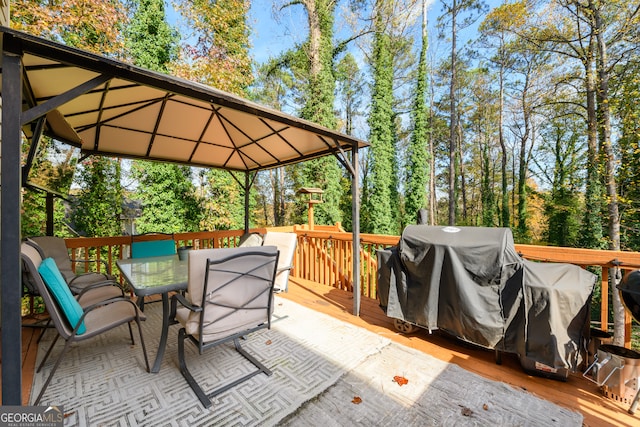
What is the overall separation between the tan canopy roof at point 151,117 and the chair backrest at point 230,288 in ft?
4.10

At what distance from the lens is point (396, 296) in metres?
2.77

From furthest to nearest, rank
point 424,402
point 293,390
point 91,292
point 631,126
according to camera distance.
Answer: point 631,126
point 91,292
point 293,390
point 424,402

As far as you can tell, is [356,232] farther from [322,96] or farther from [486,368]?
[322,96]

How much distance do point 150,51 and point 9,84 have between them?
23.8 feet

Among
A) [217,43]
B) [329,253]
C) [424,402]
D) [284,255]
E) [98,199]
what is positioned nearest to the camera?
[424,402]

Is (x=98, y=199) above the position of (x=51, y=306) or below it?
above

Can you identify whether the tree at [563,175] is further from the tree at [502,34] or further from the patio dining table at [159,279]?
the patio dining table at [159,279]

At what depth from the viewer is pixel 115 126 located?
3.65m

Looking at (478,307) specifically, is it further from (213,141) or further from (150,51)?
(150,51)

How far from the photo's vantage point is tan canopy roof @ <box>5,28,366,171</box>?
1.67 m

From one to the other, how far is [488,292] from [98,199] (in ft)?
26.3

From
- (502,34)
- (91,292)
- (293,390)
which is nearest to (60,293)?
(91,292)

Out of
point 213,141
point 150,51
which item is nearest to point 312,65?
point 150,51

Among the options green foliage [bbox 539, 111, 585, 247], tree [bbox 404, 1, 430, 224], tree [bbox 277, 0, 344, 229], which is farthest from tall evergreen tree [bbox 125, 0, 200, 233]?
green foliage [bbox 539, 111, 585, 247]
